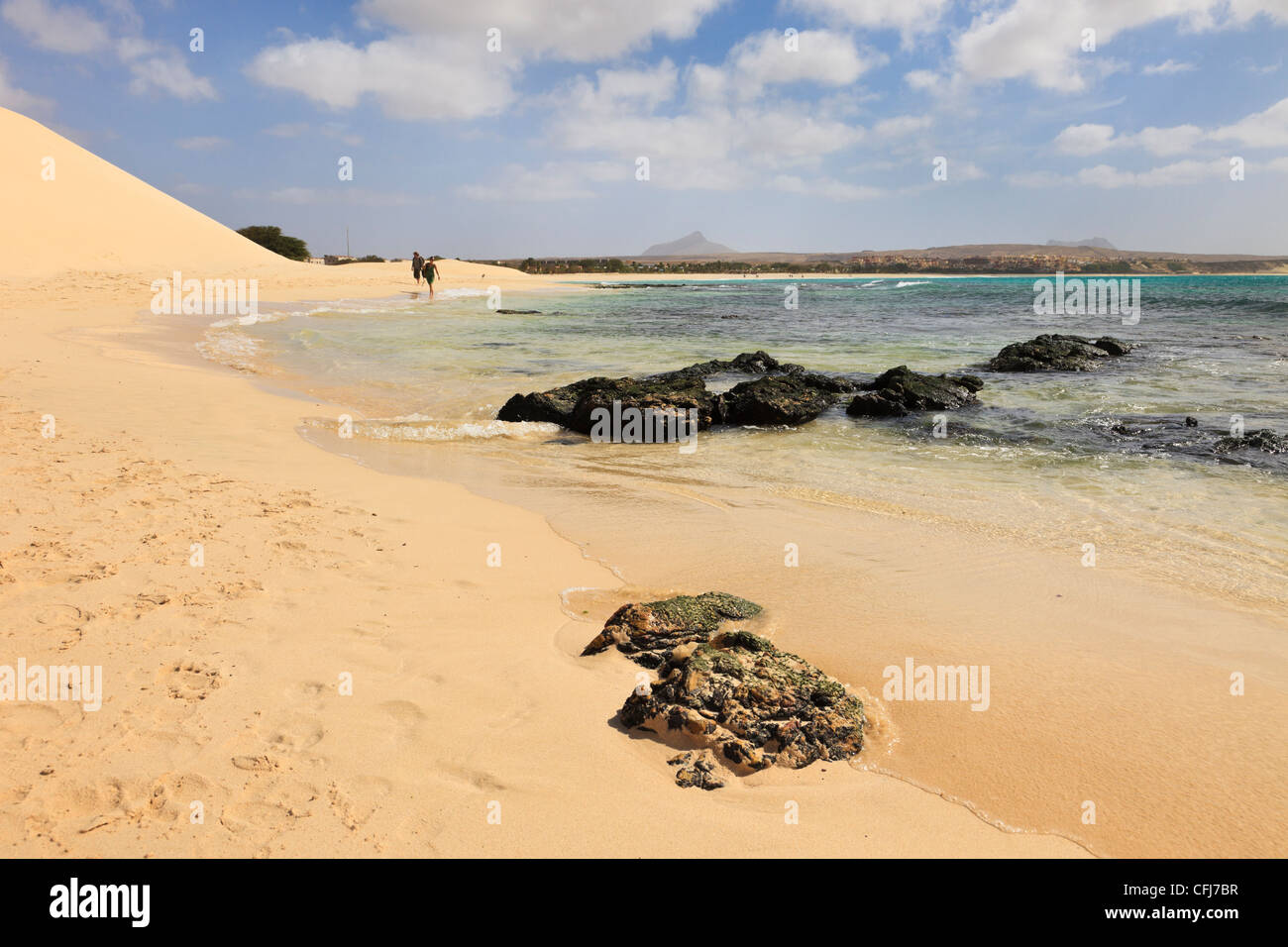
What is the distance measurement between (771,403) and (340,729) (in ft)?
26.6

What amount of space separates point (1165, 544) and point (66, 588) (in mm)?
7202

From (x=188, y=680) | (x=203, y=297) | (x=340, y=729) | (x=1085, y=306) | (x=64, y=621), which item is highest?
(x=1085, y=306)

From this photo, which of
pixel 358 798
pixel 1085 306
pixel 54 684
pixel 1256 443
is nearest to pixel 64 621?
pixel 54 684

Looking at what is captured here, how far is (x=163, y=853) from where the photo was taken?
223cm

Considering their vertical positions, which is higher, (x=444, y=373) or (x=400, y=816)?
(x=444, y=373)

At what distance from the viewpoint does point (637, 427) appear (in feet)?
31.0

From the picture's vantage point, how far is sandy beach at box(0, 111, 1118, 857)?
95.3 inches

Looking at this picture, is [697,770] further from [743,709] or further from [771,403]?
[771,403]

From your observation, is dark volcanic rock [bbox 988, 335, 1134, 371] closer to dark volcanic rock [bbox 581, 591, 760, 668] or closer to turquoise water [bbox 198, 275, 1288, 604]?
turquoise water [bbox 198, 275, 1288, 604]

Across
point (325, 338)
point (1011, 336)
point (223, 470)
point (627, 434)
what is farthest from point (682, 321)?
point (223, 470)

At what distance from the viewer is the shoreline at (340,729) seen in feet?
7.87

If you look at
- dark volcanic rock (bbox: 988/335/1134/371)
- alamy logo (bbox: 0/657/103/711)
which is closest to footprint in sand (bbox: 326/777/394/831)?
alamy logo (bbox: 0/657/103/711)
